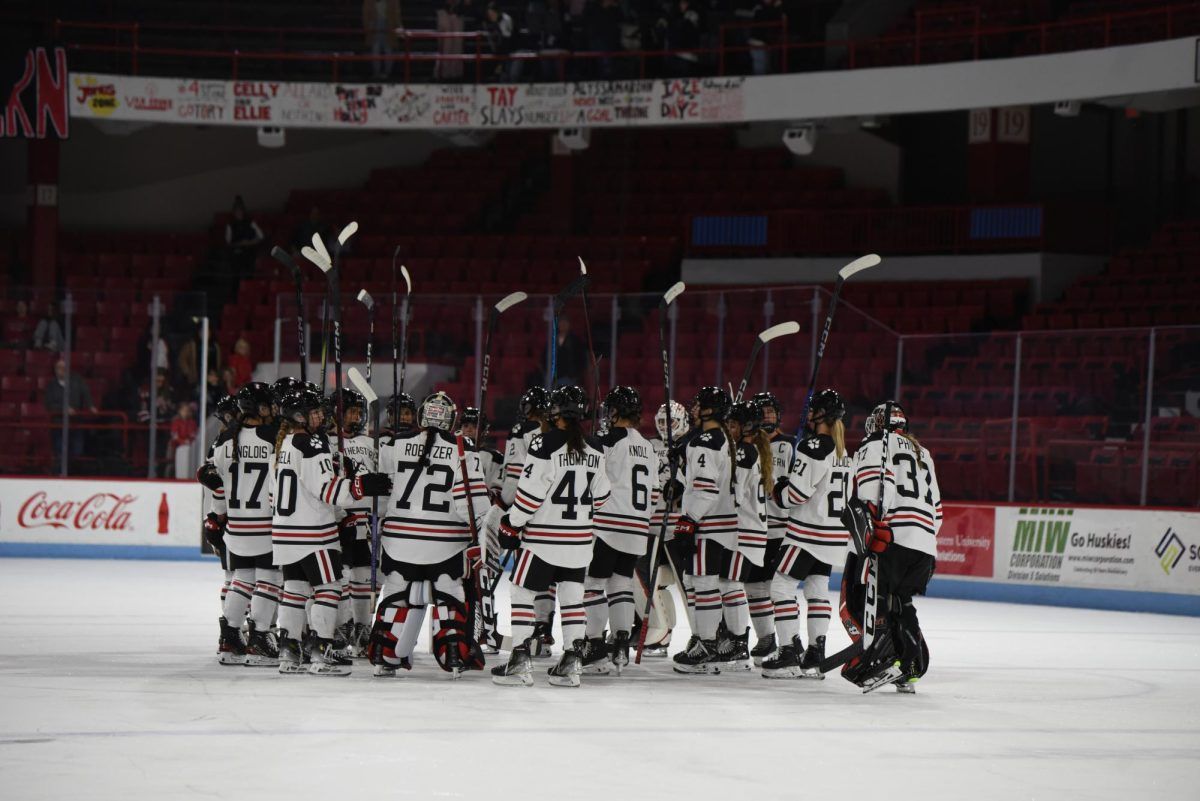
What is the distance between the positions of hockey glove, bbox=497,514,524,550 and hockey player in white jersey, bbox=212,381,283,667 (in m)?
1.23

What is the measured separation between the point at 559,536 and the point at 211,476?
6.63 ft

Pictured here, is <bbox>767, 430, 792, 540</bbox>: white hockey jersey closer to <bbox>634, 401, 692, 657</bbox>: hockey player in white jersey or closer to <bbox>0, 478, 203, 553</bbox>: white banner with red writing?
<bbox>634, 401, 692, 657</bbox>: hockey player in white jersey

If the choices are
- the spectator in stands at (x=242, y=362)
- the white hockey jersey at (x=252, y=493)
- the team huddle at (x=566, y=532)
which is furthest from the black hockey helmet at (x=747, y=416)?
the spectator in stands at (x=242, y=362)

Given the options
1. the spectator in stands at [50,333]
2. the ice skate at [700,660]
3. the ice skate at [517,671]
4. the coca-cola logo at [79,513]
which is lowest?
the coca-cola logo at [79,513]

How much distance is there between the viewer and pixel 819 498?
844cm

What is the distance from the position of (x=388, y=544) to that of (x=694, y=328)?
6.80 meters

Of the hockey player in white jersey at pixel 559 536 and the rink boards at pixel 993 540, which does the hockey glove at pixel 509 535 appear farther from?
the rink boards at pixel 993 540

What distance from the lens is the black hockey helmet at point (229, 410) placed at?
330 inches

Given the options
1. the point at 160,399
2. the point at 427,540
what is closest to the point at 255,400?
the point at 427,540

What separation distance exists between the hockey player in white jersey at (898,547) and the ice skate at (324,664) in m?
2.46

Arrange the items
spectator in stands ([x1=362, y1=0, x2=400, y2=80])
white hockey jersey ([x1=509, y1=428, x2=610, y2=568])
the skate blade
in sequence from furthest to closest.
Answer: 1. spectator in stands ([x1=362, y1=0, x2=400, y2=80])
2. the skate blade
3. white hockey jersey ([x1=509, y1=428, x2=610, y2=568])

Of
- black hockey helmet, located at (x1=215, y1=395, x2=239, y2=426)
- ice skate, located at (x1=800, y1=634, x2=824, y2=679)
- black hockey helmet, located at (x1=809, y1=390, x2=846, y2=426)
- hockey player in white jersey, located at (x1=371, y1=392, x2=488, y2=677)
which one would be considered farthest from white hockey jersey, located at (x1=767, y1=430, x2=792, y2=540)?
black hockey helmet, located at (x1=215, y1=395, x2=239, y2=426)

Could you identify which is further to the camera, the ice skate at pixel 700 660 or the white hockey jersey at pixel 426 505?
the ice skate at pixel 700 660

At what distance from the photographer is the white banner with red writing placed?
15.2 meters
